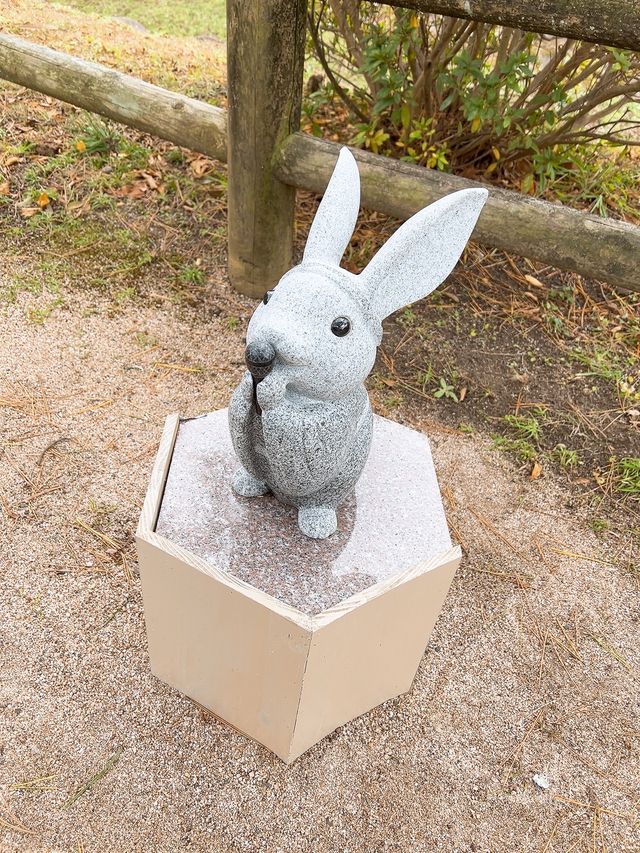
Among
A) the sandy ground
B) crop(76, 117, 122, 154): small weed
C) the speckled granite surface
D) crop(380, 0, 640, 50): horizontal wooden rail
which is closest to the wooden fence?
crop(380, 0, 640, 50): horizontal wooden rail

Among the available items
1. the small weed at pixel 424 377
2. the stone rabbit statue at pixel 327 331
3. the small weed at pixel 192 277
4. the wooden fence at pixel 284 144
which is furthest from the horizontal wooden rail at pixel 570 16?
the small weed at pixel 192 277

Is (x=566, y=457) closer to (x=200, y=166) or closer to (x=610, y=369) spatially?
(x=610, y=369)

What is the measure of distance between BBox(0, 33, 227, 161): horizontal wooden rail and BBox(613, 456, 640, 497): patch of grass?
6.77 feet

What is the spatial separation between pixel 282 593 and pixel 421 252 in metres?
0.81

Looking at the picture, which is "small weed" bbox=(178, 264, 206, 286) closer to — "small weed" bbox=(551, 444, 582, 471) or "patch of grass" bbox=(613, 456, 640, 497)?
"small weed" bbox=(551, 444, 582, 471)

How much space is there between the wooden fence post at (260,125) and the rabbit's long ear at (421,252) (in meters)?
1.38

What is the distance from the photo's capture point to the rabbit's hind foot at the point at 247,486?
173 cm

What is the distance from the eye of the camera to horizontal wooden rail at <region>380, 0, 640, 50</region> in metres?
1.77

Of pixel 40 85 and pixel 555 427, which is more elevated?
pixel 40 85

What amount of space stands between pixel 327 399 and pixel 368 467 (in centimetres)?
54

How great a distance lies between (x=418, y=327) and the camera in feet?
9.94

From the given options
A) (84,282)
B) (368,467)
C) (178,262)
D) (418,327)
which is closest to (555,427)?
(418,327)

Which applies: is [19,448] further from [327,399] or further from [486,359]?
[486,359]

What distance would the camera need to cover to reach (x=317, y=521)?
1.65 metres
